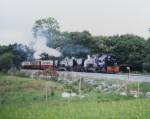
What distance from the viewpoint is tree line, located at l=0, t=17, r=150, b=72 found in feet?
19.2

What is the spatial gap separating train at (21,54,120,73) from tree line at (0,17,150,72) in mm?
83

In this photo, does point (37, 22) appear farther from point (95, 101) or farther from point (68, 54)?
point (95, 101)

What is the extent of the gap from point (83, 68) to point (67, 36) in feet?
2.31

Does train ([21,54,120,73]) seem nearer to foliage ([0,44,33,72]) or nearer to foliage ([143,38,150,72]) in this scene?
foliage ([0,44,33,72])

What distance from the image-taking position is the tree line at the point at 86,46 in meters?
5.86

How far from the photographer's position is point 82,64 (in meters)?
6.41

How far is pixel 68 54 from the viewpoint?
20.1 ft

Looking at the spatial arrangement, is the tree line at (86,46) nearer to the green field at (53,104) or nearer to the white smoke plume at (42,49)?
the white smoke plume at (42,49)

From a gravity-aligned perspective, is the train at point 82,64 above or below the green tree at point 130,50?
below

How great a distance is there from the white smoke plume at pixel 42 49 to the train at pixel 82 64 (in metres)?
0.13

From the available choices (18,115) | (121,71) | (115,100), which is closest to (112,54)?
(121,71)

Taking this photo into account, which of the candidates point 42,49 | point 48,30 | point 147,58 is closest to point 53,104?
point 42,49

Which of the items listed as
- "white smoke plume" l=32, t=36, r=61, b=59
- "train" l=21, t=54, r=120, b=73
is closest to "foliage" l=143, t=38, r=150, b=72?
"train" l=21, t=54, r=120, b=73

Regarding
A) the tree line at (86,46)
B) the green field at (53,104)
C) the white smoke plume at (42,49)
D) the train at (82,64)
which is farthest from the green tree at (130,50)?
the white smoke plume at (42,49)
